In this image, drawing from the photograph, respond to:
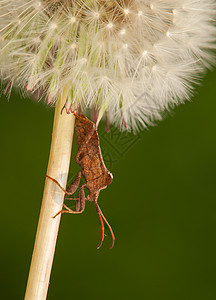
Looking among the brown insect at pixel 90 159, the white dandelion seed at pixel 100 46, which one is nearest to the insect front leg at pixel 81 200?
the brown insect at pixel 90 159

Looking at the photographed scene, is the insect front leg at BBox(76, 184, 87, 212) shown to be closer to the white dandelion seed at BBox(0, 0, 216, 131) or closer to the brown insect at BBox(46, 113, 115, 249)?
the brown insect at BBox(46, 113, 115, 249)

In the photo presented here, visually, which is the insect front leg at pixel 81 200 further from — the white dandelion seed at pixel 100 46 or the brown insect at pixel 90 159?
the white dandelion seed at pixel 100 46

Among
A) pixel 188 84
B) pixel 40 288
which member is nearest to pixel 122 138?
pixel 188 84

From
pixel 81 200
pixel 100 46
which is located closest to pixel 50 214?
pixel 81 200

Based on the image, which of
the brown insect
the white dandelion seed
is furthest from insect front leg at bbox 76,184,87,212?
the white dandelion seed

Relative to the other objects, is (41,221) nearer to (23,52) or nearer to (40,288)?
(40,288)

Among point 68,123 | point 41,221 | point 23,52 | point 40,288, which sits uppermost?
point 23,52
